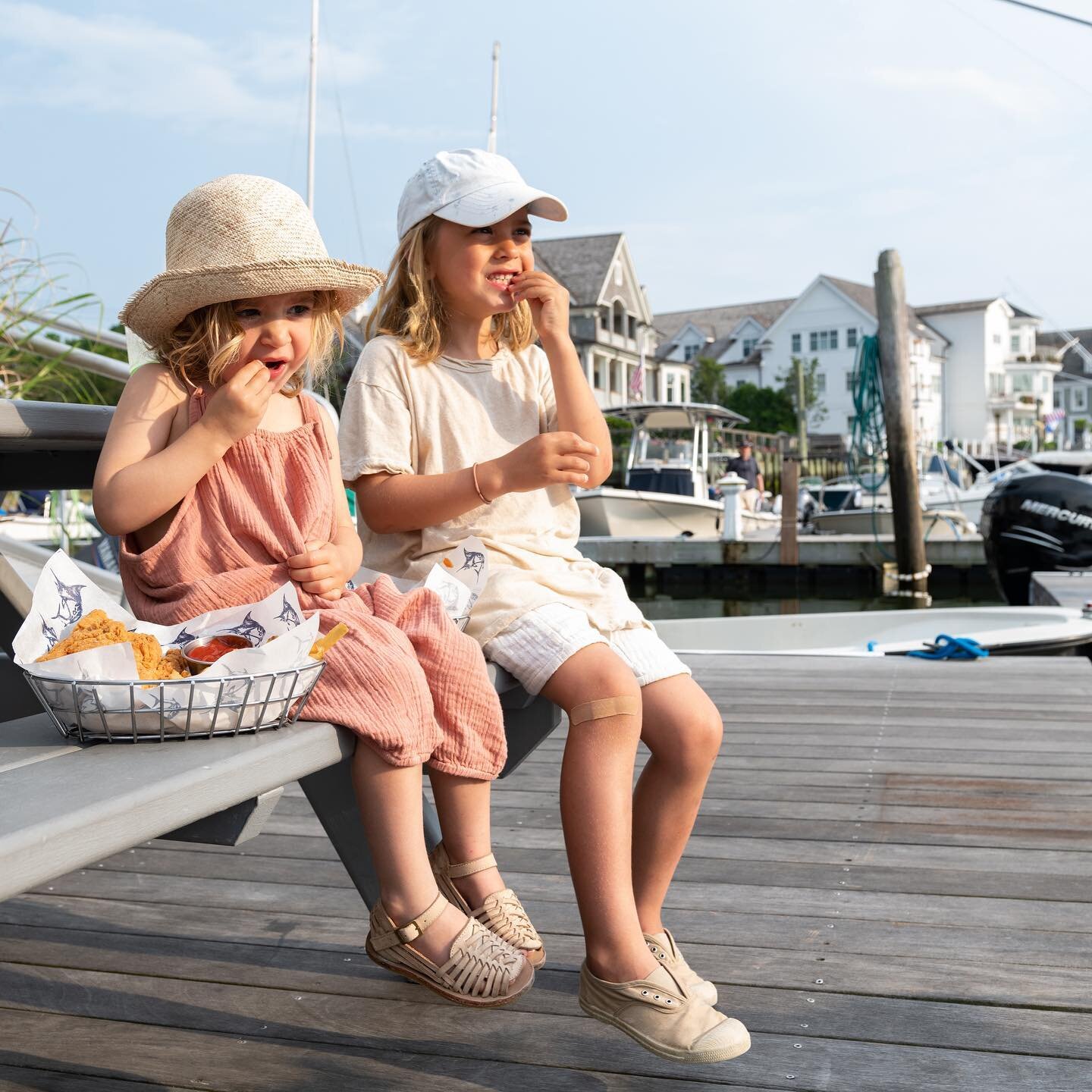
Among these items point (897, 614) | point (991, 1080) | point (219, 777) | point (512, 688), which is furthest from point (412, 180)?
point (897, 614)

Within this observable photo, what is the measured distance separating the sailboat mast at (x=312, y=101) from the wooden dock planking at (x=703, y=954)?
15.2 metres

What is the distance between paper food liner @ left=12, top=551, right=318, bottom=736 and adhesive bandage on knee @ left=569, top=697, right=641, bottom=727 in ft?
1.73

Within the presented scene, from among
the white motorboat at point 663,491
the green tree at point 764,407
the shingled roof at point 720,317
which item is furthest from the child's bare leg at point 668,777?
the shingled roof at point 720,317

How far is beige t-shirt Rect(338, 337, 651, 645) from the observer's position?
1997 mm

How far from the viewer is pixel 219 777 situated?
41.0 inches

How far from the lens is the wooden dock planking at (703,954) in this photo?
5.42 feet

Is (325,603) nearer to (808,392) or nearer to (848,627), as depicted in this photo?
(848,627)

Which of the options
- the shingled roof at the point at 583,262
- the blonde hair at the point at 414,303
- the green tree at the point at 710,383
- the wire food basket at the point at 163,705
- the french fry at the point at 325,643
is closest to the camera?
the wire food basket at the point at 163,705

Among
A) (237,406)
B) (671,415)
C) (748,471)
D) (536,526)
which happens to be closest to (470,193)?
(536,526)

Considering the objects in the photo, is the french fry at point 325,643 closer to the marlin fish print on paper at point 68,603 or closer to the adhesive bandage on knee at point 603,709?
the marlin fish print on paper at point 68,603

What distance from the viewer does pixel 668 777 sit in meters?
1.82

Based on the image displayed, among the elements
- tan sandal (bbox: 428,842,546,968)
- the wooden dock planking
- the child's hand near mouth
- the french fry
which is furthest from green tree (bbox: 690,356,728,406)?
the french fry

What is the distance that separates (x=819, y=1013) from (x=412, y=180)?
4.92 ft

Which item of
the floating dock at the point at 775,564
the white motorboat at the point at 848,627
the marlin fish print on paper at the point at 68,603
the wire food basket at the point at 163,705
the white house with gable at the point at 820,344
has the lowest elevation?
the floating dock at the point at 775,564
